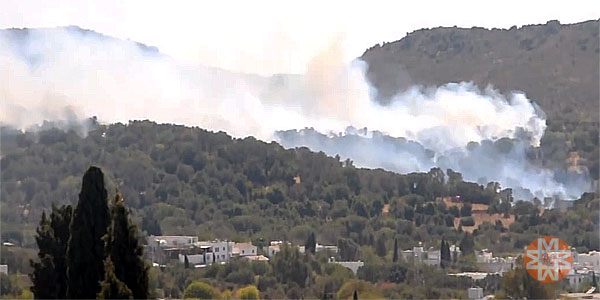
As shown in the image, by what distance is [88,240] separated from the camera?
68.3ft

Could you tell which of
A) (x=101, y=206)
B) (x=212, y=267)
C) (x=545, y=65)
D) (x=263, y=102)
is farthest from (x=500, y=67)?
(x=101, y=206)

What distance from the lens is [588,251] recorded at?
5312 centimetres

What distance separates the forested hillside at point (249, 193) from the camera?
58.2 m

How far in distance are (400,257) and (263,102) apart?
5132 centimetres

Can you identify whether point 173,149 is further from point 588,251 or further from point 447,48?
point 447,48

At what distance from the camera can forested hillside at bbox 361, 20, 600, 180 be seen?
8625 centimetres

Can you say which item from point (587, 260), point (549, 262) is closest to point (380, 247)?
point (587, 260)

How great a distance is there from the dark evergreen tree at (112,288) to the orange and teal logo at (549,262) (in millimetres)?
16514

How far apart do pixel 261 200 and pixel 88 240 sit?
148ft

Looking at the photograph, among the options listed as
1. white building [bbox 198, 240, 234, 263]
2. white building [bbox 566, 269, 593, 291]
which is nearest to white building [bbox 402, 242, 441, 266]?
white building [bbox 566, 269, 593, 291]

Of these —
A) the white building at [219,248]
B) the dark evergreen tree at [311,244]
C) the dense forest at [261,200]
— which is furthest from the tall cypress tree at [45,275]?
the dark evergreen tree at [311,244]

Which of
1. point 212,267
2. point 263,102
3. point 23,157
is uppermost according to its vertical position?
point 263,102

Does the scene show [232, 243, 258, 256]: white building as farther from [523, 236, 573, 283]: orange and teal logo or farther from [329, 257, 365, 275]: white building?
[523, 236, 573, 283]: orange and teal logo

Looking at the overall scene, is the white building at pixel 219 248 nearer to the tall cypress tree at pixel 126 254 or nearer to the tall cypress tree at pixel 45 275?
the tall cypress tree at pixel 45 275
